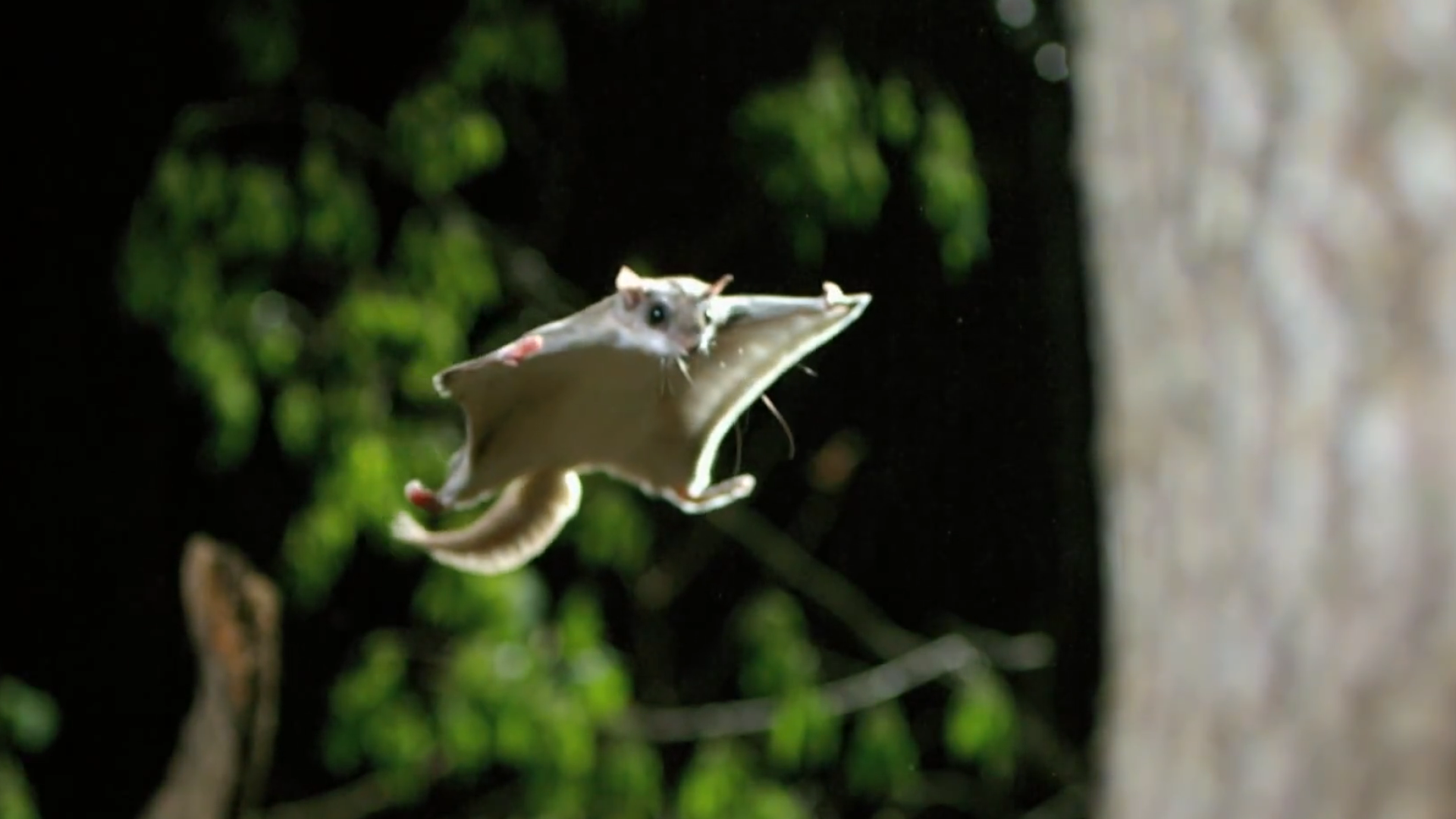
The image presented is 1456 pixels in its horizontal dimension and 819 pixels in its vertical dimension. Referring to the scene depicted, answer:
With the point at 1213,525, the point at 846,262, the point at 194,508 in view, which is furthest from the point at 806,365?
the point at 194,508

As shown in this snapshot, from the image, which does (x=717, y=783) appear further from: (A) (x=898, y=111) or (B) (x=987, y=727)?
(A) (x=898, y=111)

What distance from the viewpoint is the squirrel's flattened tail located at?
75cm

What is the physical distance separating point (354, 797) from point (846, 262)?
1255 millimetres

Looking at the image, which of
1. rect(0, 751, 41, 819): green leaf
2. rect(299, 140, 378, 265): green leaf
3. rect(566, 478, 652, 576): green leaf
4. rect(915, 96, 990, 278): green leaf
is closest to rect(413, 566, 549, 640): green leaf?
rect(566, 478, 652, 576): green leaf

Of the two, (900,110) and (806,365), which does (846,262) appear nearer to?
(806,365)

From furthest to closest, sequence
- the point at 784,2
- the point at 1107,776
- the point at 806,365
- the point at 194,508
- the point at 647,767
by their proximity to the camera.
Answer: the point at 647,767
the point at 194,508
the point at 784,2
the point at 806,365
the point at 1107,776

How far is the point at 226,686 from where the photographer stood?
60.9 inches

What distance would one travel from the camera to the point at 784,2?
1264 mm

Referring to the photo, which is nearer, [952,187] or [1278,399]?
[1278,399]

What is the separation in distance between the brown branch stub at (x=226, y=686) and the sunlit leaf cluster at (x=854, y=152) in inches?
23.5

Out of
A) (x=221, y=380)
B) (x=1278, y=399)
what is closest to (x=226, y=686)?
(x=221, y=380)

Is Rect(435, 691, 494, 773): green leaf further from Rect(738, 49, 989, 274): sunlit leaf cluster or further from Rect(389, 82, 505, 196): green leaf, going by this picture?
Rect(738, 49, 989, 274): sunlit leaf cluster

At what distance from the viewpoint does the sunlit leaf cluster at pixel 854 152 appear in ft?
3.90

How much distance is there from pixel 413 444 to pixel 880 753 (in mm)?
604
